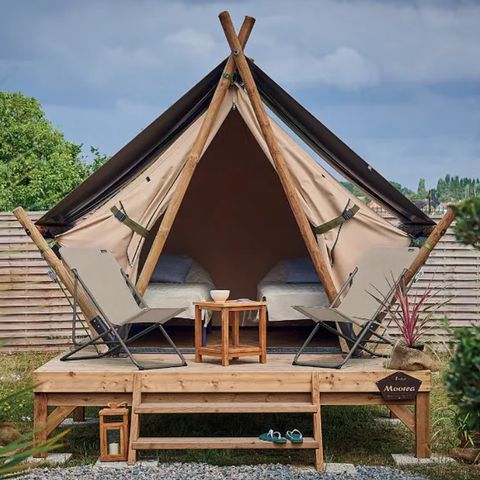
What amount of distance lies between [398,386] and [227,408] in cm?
103

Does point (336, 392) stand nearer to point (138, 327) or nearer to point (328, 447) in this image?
point (328, 447)

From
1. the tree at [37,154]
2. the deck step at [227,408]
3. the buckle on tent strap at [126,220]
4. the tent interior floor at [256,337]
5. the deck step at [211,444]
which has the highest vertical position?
the tree at [37,154]

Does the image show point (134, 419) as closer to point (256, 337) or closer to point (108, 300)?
point (108, 300)

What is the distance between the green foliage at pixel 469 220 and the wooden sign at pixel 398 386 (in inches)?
89.5

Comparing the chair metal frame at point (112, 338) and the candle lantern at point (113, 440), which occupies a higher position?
the chair metal frame at point (112, 338)

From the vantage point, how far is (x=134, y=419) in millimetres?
5102

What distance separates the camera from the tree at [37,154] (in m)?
20.0

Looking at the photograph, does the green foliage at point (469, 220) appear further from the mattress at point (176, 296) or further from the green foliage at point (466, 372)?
the mattress at point (176, 296)

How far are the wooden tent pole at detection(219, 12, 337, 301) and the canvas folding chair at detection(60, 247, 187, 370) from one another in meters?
0.99

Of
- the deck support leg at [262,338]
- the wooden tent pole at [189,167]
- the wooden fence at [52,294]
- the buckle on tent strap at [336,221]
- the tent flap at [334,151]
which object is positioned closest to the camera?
the deck support leg at [262,338]

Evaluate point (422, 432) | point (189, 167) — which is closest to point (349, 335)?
point (422, 432)

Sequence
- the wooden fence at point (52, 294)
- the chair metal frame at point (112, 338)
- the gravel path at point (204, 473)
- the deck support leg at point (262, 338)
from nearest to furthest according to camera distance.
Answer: the gravel path at point (204, 473) < the chair metal frame at point (112, 338) < the deck support leg at point (262, 338) < the wooden fence at point (52, 294)

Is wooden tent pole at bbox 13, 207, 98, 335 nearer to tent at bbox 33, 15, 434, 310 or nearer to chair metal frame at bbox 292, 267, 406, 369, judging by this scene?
tent at bbox 33, 15, 434, 310

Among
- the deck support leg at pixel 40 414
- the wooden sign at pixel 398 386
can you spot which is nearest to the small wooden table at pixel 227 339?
the wooden sign at pixel 398 386
